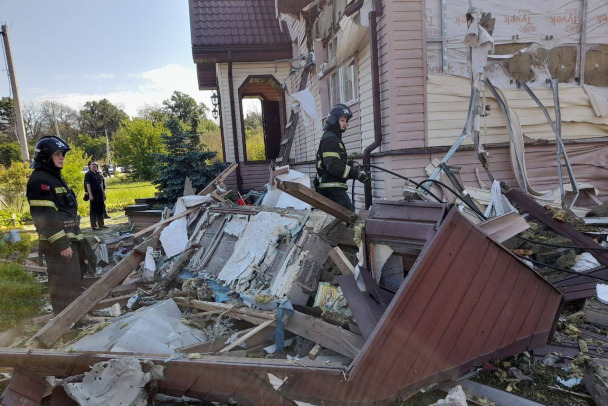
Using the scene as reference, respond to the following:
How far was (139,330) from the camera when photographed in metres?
3.39

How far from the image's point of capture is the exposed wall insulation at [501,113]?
6031 millimetres

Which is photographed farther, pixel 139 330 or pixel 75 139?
pixel 75 139

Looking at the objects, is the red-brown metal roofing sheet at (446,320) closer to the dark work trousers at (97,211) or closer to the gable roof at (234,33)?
the dark work trousers at (97,211)

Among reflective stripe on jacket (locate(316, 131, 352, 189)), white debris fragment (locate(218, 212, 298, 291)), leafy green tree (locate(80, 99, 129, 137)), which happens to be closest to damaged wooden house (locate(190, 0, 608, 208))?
reflective stripe on jacket (locate(316, 131, 352, 189))

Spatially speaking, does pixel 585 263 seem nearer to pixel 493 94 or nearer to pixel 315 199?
pixel 493 94

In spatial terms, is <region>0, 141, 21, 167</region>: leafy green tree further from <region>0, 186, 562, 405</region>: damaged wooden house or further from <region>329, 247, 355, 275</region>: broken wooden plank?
<region>329, 247, 355, 275</region>: broken wooden plank

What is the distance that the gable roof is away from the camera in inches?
451

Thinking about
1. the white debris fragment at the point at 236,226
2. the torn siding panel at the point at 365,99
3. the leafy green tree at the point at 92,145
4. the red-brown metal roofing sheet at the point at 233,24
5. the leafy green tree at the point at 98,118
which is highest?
the leafy green tree at the point at 98,118

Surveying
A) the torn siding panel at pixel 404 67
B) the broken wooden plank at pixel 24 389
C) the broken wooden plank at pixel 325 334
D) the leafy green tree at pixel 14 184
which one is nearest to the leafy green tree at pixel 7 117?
the leafy green tree at pixel 14 184

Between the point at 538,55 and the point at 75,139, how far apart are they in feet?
186

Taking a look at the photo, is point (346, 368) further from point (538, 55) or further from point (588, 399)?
point (538, 55)

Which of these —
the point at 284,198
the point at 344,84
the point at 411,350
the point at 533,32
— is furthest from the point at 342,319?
the point at 344,84

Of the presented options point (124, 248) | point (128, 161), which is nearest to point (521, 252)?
point (124, 248)

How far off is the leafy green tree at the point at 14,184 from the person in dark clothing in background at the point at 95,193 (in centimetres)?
446
